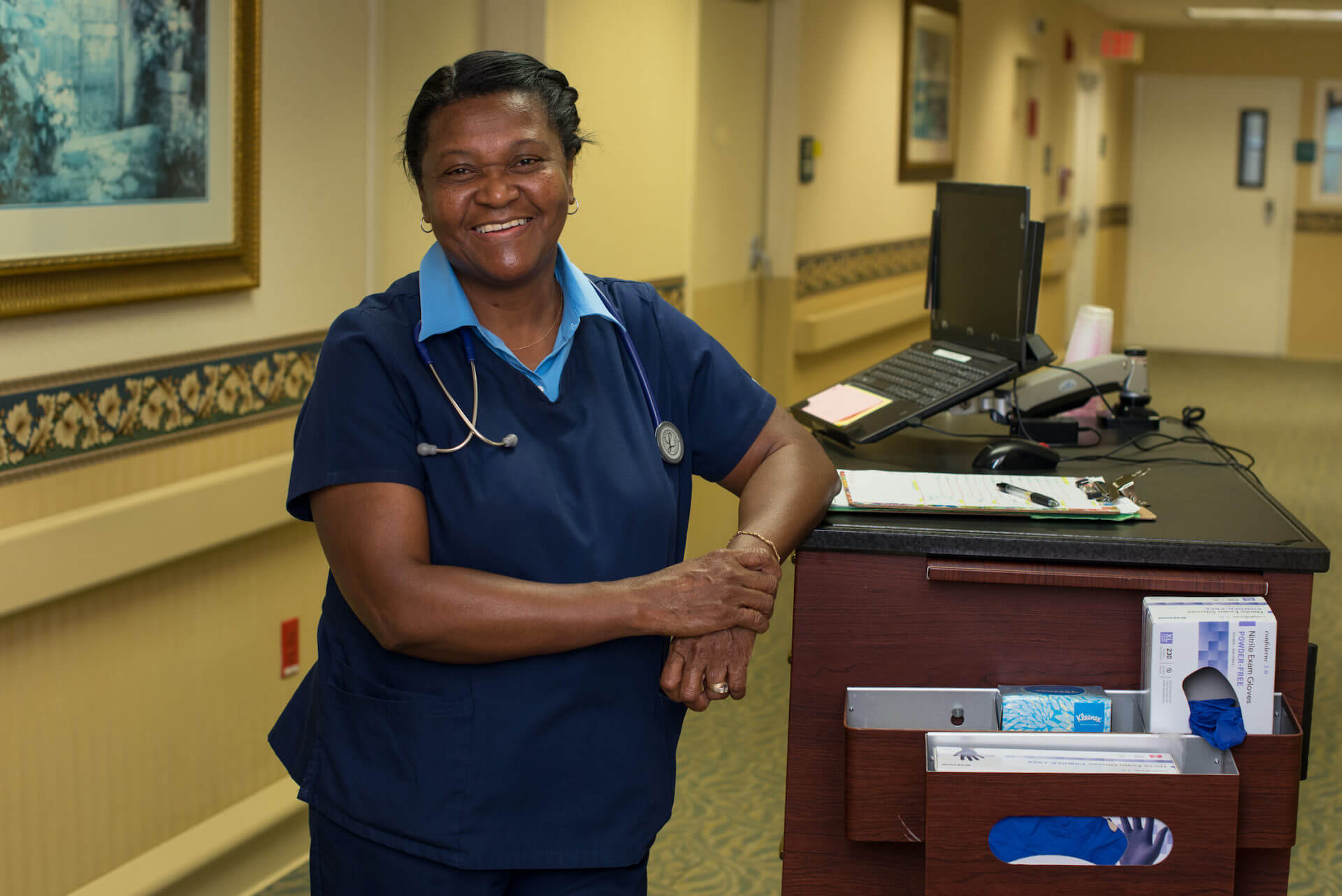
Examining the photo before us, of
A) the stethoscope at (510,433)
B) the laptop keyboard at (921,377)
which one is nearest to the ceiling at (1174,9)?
the laptop keyboard at (921,377)

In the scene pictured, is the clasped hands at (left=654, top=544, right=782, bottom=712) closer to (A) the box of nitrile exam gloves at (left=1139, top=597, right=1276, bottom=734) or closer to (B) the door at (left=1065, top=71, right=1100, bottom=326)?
(A) the box of nitrile exam gloves at (left=1139, top=597, right=1276, bottom=734)

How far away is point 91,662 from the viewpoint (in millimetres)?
2432

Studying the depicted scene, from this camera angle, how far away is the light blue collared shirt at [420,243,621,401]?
1.50 metres

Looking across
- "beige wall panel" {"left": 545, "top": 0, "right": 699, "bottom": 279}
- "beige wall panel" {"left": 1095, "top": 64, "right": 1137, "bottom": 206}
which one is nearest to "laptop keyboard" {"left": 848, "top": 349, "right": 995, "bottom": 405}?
"beige wall panel" {"left": 545, "top": 0, "right": 699, "bottom": 279}

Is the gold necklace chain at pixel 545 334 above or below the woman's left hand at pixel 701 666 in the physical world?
above

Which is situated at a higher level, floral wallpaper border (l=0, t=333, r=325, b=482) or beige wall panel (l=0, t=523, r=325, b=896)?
floral wallpaper border (l=0, t=333, r=325, b=482)

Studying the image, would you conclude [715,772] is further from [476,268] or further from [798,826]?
[476,268]

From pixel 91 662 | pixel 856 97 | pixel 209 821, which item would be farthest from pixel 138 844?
pixel 856 97

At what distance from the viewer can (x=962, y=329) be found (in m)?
2.62

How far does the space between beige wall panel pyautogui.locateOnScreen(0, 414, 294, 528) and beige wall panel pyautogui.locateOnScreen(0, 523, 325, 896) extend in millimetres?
101

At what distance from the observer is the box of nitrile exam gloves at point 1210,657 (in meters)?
1.67

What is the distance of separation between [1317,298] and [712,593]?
10.8 metres

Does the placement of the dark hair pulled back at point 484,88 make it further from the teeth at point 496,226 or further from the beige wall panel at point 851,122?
the beige wall panel at point 851,122

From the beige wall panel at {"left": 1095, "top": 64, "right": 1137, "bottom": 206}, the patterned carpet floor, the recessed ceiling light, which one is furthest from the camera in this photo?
the beige wall panel at {"left": 1095, "top": 64, "right": 1137, "bottom": 206}
